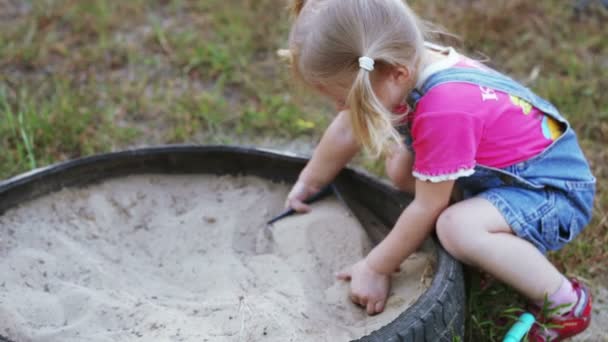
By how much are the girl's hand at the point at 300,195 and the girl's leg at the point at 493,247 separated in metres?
0.47

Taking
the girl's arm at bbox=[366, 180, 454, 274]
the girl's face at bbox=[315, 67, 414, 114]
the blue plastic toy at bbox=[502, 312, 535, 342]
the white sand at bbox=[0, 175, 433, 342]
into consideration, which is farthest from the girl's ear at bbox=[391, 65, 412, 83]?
the blue plastic toy at bbox=[502, 312, 535, 342]

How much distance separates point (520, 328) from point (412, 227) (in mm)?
336

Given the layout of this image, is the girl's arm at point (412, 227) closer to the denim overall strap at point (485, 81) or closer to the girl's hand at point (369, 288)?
the girl's hand at point (369, 288)

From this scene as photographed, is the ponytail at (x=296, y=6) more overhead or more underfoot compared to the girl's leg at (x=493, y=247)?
more overhead

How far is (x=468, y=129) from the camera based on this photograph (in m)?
1.64

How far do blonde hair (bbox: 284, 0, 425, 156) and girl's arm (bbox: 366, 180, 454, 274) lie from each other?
190 millimetres

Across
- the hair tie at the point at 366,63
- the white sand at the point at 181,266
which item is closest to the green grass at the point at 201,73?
the white sand at the point at 181,266

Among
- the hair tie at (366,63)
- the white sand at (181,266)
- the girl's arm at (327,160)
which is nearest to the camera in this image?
the hair tie at (366,63)

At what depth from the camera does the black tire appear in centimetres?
164

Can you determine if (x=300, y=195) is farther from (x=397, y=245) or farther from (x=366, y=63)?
(x=366, y=63)

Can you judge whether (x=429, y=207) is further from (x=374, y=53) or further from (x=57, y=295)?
(x=57, y=295)

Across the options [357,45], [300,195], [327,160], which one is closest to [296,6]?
[357,45]

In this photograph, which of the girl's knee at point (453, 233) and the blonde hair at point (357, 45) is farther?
the girl's knee at point (453, 233)

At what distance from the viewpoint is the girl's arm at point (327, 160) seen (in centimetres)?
204
